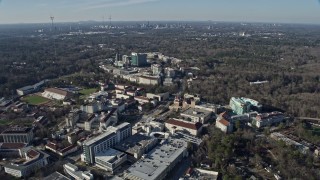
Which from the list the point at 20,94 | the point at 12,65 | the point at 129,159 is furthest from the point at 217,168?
the point at 12,65

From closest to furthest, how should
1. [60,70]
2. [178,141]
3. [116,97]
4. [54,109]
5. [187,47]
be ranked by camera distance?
[178,141] → [54,109] → [116,97] → [60,70] → [187,47]

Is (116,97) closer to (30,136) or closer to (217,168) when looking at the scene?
(30,136)

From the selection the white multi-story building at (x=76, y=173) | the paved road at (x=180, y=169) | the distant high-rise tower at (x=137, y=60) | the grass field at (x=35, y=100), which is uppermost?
the distant high-rise tower at (x=137, y=60)

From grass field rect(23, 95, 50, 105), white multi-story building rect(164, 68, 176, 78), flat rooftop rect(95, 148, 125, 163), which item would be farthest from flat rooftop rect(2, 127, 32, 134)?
white multi-story building rect(164, 68, 176, 78)

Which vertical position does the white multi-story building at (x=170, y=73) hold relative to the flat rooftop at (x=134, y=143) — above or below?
above

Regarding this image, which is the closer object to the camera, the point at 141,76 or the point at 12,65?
the point at 141,76

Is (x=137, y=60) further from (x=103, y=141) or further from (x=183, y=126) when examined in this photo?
(x=103, y=141)

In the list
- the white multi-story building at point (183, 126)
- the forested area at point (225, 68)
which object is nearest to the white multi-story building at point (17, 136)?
the white multi-story building at point (183, 126)

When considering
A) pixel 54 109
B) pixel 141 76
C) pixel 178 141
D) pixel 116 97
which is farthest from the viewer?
pixel 141 76

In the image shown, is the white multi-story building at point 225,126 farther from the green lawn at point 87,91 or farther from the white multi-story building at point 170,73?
the white multi-story building at point 170,73
